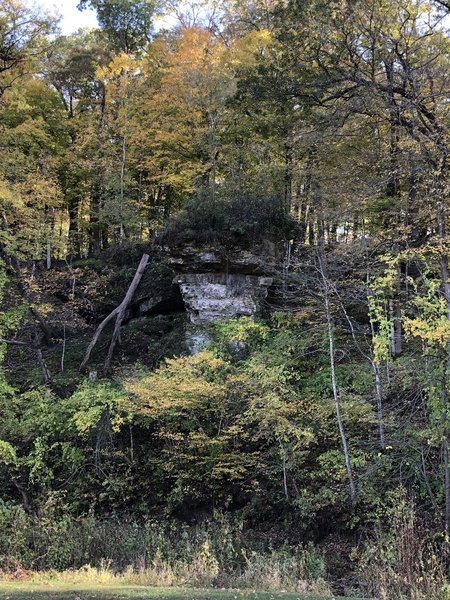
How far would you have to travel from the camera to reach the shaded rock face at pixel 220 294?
43.2 ft

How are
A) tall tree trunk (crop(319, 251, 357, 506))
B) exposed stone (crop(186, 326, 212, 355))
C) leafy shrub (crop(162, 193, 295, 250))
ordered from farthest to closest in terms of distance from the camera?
leafy shrub (crop(162, 193, 295, 250)), exposed stone (crop(186, 326, 212, 355)), tall tree trunk (crop(319, 251, 357, 506))

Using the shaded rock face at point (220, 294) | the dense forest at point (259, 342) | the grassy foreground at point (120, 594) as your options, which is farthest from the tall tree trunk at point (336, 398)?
the shaded rock face at point (220, 294)

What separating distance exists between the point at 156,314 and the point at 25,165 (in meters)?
5.99

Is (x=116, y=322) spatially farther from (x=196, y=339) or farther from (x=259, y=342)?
(x=259, y=342)

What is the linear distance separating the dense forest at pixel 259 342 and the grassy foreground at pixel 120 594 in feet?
3.84

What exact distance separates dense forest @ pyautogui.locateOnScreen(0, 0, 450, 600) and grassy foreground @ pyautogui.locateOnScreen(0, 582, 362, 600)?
3.84 ft

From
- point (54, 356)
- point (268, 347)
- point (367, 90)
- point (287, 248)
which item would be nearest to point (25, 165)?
point (54, 356)

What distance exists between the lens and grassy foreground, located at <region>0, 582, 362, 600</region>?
16.4 ft

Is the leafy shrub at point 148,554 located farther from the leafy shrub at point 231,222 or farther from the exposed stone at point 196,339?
the leafy shrub at point 231,222

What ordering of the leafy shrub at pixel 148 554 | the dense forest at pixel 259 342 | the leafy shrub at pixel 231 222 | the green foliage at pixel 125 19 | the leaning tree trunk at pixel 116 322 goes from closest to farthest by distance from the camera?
the leafy shrub at pixel 148 554, the dense forest at pixel 259 342, the leafy shrub at pixel 231 222, the leaning tree trunk at pixel 116 322, the green foliage at pixel 125 19

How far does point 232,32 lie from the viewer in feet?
63.2

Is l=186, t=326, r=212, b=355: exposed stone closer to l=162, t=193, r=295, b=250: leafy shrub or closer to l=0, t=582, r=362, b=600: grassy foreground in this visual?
l=162, t=193, r=295, b=250: leafy shrub

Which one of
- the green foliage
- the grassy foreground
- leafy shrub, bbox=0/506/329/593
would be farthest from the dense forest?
the green foliage

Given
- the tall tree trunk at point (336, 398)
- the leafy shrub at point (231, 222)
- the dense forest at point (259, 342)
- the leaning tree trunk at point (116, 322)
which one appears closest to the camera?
the dense forest at point (259, 342)
